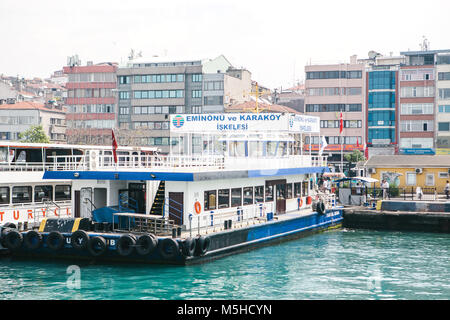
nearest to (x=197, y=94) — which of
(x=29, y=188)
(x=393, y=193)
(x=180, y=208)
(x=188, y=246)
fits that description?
(x=393, y=193)

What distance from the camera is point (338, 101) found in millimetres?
72312

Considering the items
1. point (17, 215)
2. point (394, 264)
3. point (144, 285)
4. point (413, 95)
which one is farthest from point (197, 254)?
point (413, 95)

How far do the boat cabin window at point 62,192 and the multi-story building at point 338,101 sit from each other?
46275mm

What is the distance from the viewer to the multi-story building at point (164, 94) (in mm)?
76875

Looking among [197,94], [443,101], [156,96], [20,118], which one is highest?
[197,94]

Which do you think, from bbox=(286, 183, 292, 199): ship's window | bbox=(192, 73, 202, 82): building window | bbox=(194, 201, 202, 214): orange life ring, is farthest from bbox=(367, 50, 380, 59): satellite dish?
bbox=(194, 201, 202, 214): orange life ring

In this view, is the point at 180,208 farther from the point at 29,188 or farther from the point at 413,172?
the point at 413,172

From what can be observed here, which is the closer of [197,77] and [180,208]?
[180,208]

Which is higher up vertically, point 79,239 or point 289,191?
point 289,191

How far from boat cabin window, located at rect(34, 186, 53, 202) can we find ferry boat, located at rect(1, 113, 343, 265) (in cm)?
288

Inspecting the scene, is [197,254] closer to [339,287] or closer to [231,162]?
[339,287]

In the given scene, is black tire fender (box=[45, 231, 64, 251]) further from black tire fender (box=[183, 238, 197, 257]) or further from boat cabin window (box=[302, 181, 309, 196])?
boat cabin window (box=[302, 181, 309, 196])

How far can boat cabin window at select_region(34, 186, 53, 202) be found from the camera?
27016 mm

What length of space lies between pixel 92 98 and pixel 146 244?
211 feet
